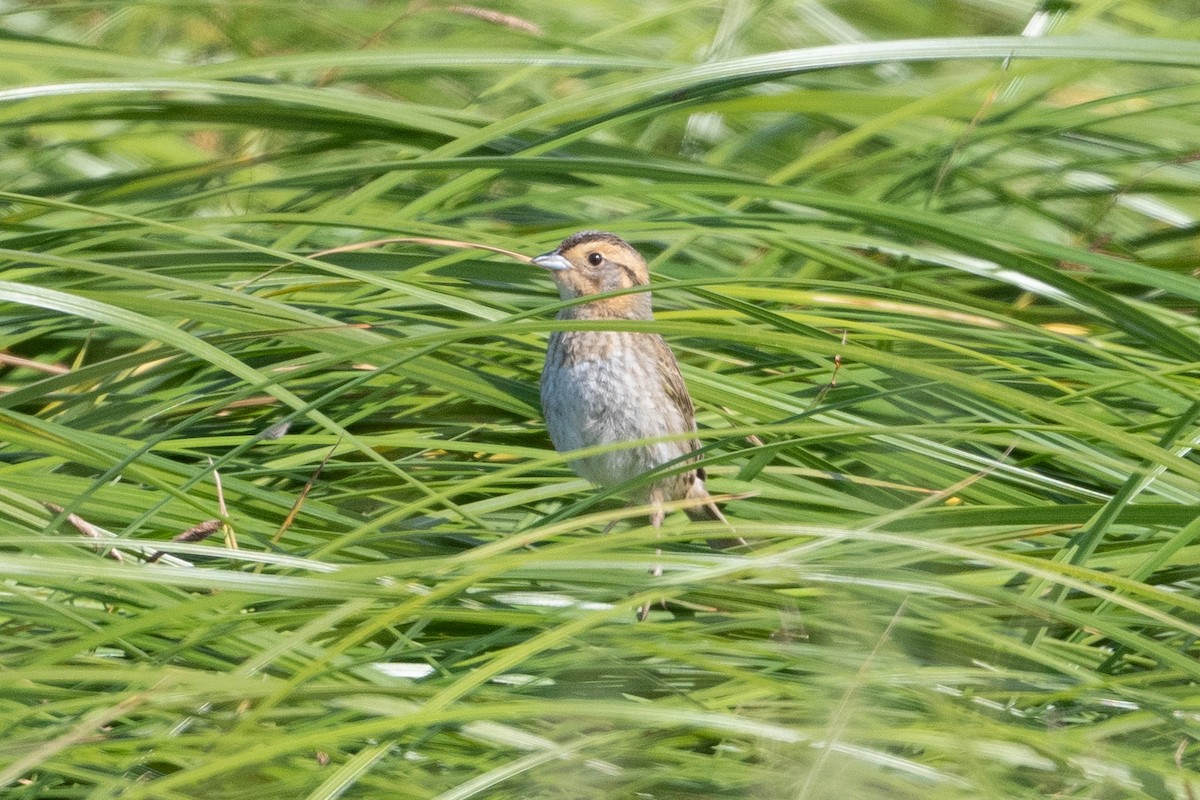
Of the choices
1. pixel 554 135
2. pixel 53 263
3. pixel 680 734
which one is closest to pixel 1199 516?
pixel 680 734

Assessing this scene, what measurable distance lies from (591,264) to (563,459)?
140 centimetres

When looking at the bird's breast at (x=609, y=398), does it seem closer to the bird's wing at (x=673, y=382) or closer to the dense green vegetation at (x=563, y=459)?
the bird's wing at (x=673, y=382)

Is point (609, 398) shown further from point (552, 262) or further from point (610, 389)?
point (552, 262)

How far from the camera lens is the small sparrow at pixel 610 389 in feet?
11.5

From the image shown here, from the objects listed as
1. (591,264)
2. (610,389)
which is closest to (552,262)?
(591,264)

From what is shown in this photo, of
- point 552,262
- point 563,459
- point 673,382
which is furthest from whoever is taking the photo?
point 552,262

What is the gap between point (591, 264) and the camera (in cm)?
387

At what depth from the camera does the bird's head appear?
Answer: 3.82 m

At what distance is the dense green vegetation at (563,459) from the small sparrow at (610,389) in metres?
0.13

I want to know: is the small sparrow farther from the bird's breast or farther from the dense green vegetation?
the dense green vegetation

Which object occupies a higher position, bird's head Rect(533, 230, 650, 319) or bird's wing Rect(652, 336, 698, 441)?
bird's head Rect(533, 230, 650, 319)

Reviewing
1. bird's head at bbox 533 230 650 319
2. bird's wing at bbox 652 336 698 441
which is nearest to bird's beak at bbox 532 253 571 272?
bird's head at bbox 533 230 650 319

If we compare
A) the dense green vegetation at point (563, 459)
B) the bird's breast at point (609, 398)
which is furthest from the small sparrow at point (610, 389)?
the dense green vegetation at point (563, 459)

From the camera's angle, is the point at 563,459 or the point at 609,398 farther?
the point at 609,398
